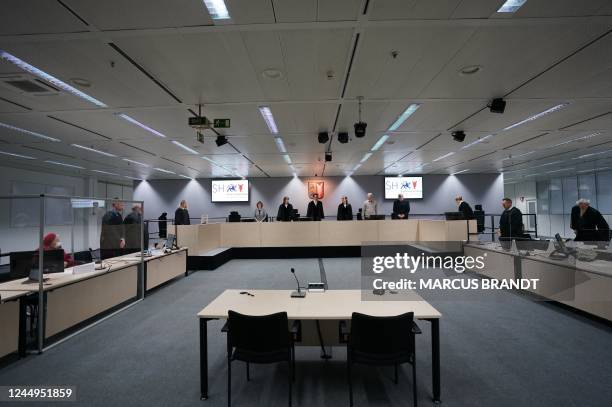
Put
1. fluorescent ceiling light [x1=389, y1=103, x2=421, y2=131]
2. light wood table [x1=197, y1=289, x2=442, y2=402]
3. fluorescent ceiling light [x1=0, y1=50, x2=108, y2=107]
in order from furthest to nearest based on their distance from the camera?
fluorescent ceiling light [x1=389, y1=103, x2=421, y2=131] → fluorescent ceiling light [x1=0, y1=50, x2=108, y2=107] → light wood table [x1=197, y1=289, x2=442, y2=402]

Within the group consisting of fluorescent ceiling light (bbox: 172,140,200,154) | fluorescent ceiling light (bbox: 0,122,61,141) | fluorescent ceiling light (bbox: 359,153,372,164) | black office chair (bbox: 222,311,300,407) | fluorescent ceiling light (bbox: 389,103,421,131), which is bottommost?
black office chair (bbox: 222,311,300,407)

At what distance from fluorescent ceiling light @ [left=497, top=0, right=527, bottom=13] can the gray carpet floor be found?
3.40 metres

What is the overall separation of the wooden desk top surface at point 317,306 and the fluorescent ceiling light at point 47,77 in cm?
370

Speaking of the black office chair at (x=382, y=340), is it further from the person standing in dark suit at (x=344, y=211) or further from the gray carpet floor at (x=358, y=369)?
the person standing in dark suit at (x=344, y=211)

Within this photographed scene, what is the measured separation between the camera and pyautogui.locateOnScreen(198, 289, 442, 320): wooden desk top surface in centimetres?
217

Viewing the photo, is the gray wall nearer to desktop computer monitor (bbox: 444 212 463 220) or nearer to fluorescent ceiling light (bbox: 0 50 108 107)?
desktop computer monitor (bbox: 444 212 463 220)

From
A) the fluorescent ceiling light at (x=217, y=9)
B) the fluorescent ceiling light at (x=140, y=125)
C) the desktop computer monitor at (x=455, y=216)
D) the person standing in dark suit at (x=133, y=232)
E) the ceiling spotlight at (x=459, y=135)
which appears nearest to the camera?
the fluorescent ceiling light at (x=217, y=9)

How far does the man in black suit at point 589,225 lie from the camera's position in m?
4.79

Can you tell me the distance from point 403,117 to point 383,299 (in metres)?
4.02

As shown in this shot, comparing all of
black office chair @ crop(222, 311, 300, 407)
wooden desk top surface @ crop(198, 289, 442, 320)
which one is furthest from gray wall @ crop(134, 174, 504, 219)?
black office chair @ crop(222, 311, 300, 407)

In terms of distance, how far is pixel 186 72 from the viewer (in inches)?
137

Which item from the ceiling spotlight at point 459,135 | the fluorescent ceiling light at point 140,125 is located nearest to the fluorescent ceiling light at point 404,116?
the ceiling spotlight at point 459,135

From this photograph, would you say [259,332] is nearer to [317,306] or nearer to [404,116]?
[317,306]

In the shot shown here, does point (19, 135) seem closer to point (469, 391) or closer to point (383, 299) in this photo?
point (383, 299)
